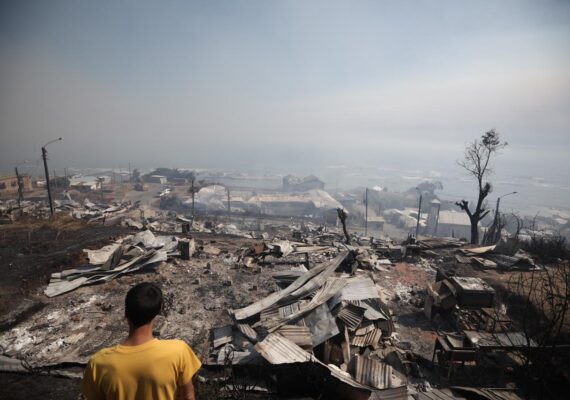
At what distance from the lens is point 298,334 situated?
550 centimetres

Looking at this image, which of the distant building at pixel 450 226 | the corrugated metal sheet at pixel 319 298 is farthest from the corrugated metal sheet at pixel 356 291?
the distant building at pixel 450 226

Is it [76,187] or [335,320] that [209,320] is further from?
[76,187]

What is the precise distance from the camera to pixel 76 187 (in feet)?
148

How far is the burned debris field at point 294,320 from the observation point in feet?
15.7

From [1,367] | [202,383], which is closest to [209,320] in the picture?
[202,383]

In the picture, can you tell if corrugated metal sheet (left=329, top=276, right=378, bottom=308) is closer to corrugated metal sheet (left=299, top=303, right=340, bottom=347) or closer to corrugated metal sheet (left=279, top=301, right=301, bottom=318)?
corrugated metal sheet (left=299, top=303, right=340, bottom=347)

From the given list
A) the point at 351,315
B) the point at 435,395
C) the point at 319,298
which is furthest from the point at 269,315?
the point at 435,395

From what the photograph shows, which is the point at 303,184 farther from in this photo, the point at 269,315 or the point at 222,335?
the point at 222,335

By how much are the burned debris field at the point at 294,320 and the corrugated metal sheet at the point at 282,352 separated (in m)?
0.02

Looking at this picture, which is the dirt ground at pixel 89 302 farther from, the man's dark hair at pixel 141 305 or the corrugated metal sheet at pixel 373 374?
the man's dark hair at pixel 141 305

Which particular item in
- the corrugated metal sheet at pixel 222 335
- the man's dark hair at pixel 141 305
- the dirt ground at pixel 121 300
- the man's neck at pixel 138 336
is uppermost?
the man's dark hair at pixel 141 305

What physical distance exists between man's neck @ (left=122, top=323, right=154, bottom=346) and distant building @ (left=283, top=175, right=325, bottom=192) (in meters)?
76.4

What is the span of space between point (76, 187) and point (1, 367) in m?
49.8

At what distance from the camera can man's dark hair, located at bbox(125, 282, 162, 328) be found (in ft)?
6.76
